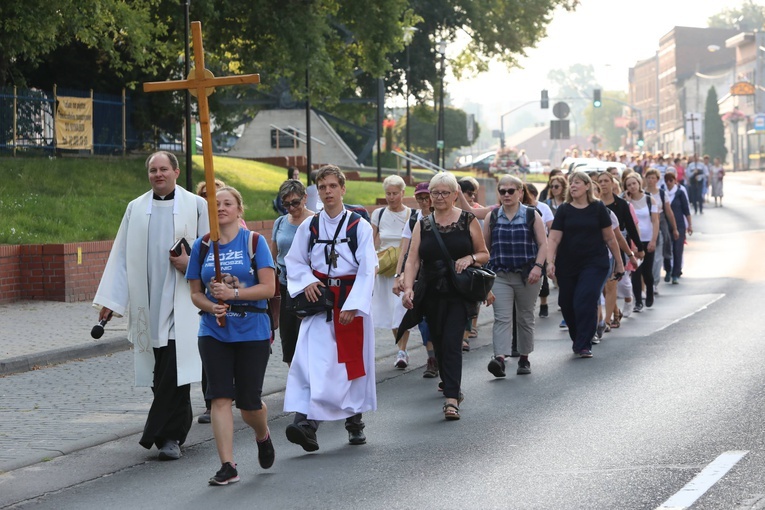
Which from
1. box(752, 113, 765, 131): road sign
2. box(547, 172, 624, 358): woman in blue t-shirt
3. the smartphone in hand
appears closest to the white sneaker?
box(547, 172, 624, 358): woman in blue t-shirt

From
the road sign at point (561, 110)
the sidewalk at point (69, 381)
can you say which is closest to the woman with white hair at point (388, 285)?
the sidewalk at point (69, 381)

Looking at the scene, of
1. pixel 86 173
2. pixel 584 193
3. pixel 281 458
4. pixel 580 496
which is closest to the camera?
pixel 580 496

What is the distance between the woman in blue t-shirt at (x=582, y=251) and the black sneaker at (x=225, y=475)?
607cm

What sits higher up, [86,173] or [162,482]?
[86,173]

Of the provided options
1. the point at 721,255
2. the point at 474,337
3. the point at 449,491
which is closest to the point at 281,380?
the point at 474,337

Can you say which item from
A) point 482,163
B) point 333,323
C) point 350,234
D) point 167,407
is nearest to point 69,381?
point 167,407

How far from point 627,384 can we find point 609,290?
4.31 metres

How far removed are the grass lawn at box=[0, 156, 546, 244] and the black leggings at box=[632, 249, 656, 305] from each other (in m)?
7.70

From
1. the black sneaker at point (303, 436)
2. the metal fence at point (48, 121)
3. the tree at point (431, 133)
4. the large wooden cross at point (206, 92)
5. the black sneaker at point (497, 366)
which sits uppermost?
the tree at point (431, 133)

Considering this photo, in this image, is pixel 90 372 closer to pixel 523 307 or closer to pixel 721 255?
pixel 523 307

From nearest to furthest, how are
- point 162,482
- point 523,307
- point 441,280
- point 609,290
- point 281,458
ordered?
point 162,482 < point 281,458 < point 441,280 < point 523,307 < point 609,290

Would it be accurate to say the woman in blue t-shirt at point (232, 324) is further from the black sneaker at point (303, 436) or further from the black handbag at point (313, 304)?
the black handbag at point (313, 304)

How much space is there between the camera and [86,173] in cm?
2625

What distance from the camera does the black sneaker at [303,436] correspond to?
8.44m
